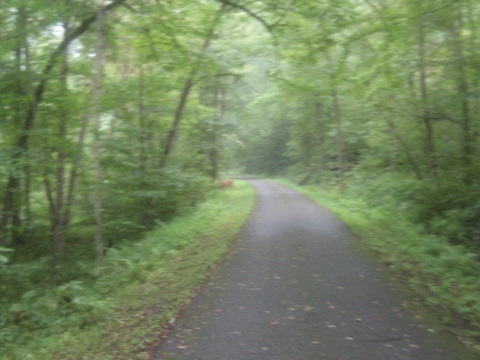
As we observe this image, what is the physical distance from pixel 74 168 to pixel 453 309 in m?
8.70

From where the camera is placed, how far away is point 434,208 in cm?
1193

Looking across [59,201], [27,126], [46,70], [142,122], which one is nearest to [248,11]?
[142,122]

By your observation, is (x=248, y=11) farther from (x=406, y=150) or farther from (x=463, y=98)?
(x=406, y=150)

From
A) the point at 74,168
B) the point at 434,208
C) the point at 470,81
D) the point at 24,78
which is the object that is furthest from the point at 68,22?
the point at 434,208

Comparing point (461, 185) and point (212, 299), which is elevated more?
point (461, 185)

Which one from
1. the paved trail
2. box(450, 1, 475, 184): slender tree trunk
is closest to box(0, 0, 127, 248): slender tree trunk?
the paved trail

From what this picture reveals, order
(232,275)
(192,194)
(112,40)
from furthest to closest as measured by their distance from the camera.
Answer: (192,194) < (112,40) < (232,275)

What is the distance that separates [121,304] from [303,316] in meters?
2.93

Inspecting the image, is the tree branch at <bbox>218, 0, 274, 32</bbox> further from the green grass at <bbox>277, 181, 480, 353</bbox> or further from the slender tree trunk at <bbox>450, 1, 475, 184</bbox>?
the green grass at <bbox>277, 181, 480, 353</bbox>

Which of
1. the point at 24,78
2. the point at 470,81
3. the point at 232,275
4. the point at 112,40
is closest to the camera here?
the point at 232,275

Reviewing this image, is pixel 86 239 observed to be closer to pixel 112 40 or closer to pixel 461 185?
pixel 112 40

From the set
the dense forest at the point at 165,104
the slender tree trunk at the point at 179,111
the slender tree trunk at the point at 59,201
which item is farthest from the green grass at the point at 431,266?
the slender tree trunk at the point at 59,201

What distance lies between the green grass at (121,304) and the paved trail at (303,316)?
1.31ft

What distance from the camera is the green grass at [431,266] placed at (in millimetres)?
5637
